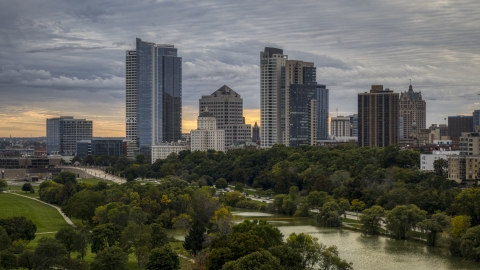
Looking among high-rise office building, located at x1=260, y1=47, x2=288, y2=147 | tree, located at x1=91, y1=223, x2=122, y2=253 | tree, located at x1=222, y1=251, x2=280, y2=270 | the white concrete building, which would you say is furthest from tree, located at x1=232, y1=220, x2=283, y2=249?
high-rise office building, located at x1=260, y1=47, x2=288, y2=147

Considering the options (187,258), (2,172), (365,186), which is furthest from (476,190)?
(2,172)

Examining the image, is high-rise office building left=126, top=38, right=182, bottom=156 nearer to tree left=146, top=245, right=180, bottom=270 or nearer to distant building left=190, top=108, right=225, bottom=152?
distant building left=190, top=108, right=225, bottom=152

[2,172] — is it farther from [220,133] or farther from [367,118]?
[367,118]

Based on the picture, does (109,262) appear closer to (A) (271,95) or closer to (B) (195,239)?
(B) (195,239)

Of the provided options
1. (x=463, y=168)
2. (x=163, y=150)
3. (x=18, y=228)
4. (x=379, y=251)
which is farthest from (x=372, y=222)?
(x=163, y=150)

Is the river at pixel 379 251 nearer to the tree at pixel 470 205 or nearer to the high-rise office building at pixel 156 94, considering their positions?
the tree at pixel 470 205
